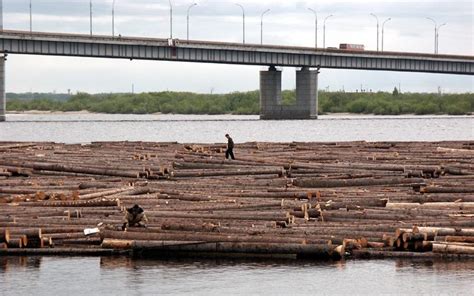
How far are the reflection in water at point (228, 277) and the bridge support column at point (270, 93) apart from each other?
427ft

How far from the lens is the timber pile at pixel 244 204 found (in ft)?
94.5

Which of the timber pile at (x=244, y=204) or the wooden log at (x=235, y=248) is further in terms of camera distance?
the timber pile at (x=244, y=204)

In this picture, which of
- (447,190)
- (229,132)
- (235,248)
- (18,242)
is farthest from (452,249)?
(229,132)

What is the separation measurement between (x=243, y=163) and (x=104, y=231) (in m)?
→ 17.6

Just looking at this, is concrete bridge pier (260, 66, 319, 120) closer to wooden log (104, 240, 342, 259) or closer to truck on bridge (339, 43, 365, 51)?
truck on bridge (339, 43, 365, 51)

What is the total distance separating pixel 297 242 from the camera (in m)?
28.5

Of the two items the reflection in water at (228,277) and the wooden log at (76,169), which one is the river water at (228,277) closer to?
the reflection in water at (228,277)

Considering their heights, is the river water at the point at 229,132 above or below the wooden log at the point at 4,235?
above

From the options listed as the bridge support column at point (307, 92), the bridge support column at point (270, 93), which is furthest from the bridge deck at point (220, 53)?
the bridge support column at point (270, 93)

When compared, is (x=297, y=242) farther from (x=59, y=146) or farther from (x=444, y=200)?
(x=59, y=146)

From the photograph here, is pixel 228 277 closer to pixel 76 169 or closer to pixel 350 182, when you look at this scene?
pixel 350 182

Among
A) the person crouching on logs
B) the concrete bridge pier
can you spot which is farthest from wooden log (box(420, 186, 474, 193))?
the concrete bridge pier

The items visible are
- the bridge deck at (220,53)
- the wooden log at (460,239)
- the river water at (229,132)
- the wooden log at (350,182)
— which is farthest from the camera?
the bridge deck at (220,53)

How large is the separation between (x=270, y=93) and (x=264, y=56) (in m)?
12.4
